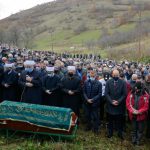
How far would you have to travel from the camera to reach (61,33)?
120438 millimetres

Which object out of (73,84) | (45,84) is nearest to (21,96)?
(45,84)

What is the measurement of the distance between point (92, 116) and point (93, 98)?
0.65m

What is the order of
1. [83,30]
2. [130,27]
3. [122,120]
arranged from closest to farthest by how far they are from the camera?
[122,120] → [130,27] → [83,30]

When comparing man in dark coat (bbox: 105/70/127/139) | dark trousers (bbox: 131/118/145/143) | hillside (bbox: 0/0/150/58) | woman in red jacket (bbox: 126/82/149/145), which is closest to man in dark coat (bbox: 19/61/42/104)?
man in dark coat (bbox: 105/70/127/139)

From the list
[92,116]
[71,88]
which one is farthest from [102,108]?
[71,88]

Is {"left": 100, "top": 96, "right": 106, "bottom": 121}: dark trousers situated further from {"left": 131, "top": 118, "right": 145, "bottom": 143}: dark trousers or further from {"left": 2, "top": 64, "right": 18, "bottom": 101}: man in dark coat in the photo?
{"left": 2, "top": 64, "right": 18, "bottom": 101}: man in dark coat

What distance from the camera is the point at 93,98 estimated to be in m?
12.7

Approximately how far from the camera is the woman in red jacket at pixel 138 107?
11922 millimetres

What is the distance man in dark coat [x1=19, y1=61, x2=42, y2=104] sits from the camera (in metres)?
12.7

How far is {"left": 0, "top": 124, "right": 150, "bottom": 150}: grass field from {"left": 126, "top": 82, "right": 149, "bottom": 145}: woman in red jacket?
38 cm

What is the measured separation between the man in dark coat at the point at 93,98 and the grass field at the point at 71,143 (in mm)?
526

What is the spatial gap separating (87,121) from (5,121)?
308 centimetres

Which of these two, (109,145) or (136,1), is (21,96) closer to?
(109,145)

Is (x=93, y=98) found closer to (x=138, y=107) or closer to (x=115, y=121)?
(x=115, y=121)
